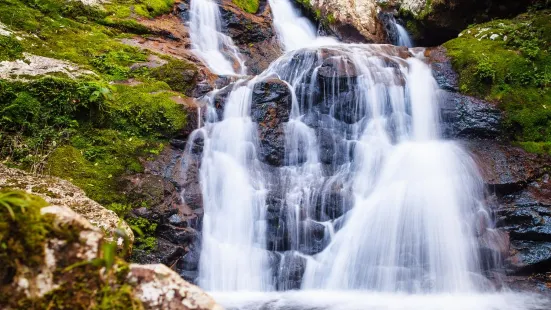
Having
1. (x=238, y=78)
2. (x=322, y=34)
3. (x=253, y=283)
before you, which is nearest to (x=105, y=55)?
(x=238, y=78)

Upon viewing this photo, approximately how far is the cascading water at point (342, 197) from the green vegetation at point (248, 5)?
22.5ft

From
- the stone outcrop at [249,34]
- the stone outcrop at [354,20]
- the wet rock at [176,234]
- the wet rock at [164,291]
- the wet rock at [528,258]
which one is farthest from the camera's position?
the stone outcrop at [354,20]

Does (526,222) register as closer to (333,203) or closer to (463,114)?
(463,114)

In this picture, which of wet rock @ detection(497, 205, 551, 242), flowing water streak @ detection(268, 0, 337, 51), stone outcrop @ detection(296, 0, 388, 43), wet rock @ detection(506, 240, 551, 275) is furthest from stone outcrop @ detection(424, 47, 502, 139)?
flowing water streak @ detection(268, 0, 337, 51)

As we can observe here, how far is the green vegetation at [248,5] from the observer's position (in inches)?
599

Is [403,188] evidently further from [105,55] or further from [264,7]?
[264,7]

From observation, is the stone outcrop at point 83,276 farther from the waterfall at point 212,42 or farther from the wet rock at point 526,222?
the waterfall at point 212,42

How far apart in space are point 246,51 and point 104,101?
7181mm

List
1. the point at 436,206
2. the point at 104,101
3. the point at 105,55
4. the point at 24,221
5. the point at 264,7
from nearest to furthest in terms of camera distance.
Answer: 1. the point at 24,221
2. the point at 436,206
3. the point at 104,101
4. the point at 105,55
5. the point at 264,7

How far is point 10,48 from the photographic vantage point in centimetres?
742

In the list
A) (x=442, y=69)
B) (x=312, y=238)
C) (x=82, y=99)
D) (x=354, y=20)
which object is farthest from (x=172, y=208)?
(x=354, y=20)

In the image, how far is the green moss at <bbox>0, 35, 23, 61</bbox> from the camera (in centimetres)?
722

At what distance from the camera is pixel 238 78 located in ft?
32.4

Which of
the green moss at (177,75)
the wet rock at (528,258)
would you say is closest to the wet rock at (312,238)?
the wet rock at (528,258)
